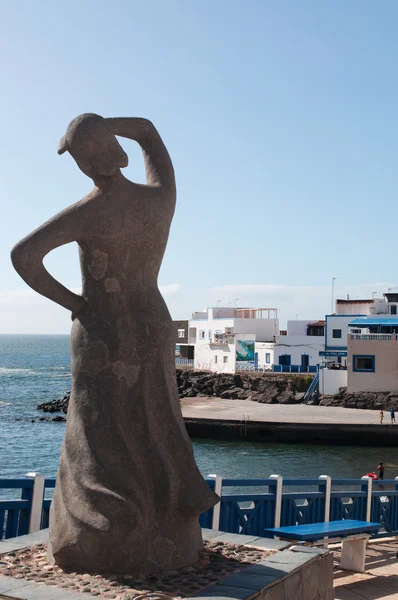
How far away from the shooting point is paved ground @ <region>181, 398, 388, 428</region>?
32.6 meters

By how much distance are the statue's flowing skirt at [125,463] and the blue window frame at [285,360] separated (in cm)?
4195

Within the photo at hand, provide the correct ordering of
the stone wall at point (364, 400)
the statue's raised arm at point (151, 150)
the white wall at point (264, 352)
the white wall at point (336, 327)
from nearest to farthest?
the statue's raised arm at point (151, 150) < the stone wall at point (364, 400) < the white wall at point (336, 327) < the white wall at point (264, 352)

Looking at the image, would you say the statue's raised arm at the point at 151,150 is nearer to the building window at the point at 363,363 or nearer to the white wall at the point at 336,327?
the building window at the point at 363,363

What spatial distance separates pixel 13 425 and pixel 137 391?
115 feet

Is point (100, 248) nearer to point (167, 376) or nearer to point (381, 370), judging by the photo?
point (167, 376)

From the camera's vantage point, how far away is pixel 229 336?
160 ft

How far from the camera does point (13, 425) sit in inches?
1508

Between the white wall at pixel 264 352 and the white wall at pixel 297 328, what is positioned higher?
the white wall at pixel 297 328

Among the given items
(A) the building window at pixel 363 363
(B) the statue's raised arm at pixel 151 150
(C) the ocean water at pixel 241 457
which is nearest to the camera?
(B) the statue's raised arm at pixel 151 150

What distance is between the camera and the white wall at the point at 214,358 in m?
48.7

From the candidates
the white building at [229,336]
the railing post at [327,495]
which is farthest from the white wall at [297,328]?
the railing post at [327,495]

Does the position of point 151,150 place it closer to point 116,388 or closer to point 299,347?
point 116,388

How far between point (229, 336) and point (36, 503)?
4278 cm

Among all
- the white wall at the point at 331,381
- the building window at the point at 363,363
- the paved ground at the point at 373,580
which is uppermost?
the building window at the point at 363,363
